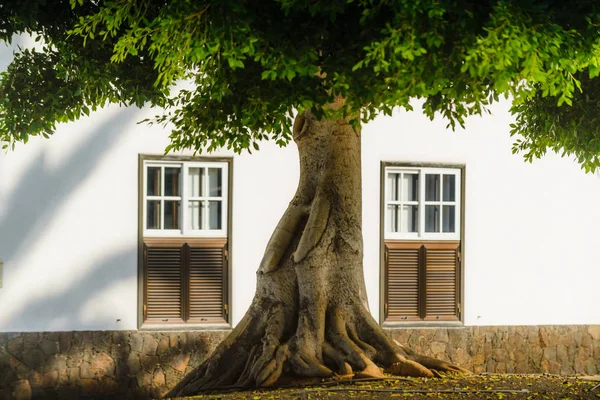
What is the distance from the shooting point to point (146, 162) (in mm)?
13781

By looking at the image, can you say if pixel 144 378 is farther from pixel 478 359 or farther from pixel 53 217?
pixel 478 359

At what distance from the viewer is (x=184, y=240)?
1386 centimetres

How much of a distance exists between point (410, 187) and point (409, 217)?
16.1 inches

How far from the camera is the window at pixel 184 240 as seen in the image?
13766mm

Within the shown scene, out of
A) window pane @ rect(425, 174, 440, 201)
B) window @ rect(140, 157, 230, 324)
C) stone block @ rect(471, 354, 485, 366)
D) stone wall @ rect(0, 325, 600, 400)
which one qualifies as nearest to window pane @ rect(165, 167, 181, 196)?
window @ rect(140, 157, 230, 324)

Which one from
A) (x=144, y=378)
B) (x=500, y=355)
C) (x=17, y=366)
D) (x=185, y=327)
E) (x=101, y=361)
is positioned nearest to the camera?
(x=17, y=366)

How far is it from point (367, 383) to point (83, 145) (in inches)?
223

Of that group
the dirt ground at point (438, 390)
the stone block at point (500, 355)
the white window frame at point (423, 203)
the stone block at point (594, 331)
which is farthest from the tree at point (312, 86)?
the stone block at point (594, 331)

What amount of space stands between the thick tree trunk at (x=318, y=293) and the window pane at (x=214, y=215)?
10.5 ft

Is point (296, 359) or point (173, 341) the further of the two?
point (173, 341)

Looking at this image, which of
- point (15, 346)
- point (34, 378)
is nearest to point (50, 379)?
point (34, 378)

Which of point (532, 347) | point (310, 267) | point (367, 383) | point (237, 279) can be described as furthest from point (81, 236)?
point (532, 347)

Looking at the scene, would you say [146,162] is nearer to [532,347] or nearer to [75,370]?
[75,370]

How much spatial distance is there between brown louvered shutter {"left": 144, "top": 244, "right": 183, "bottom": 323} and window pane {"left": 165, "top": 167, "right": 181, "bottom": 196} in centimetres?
69
